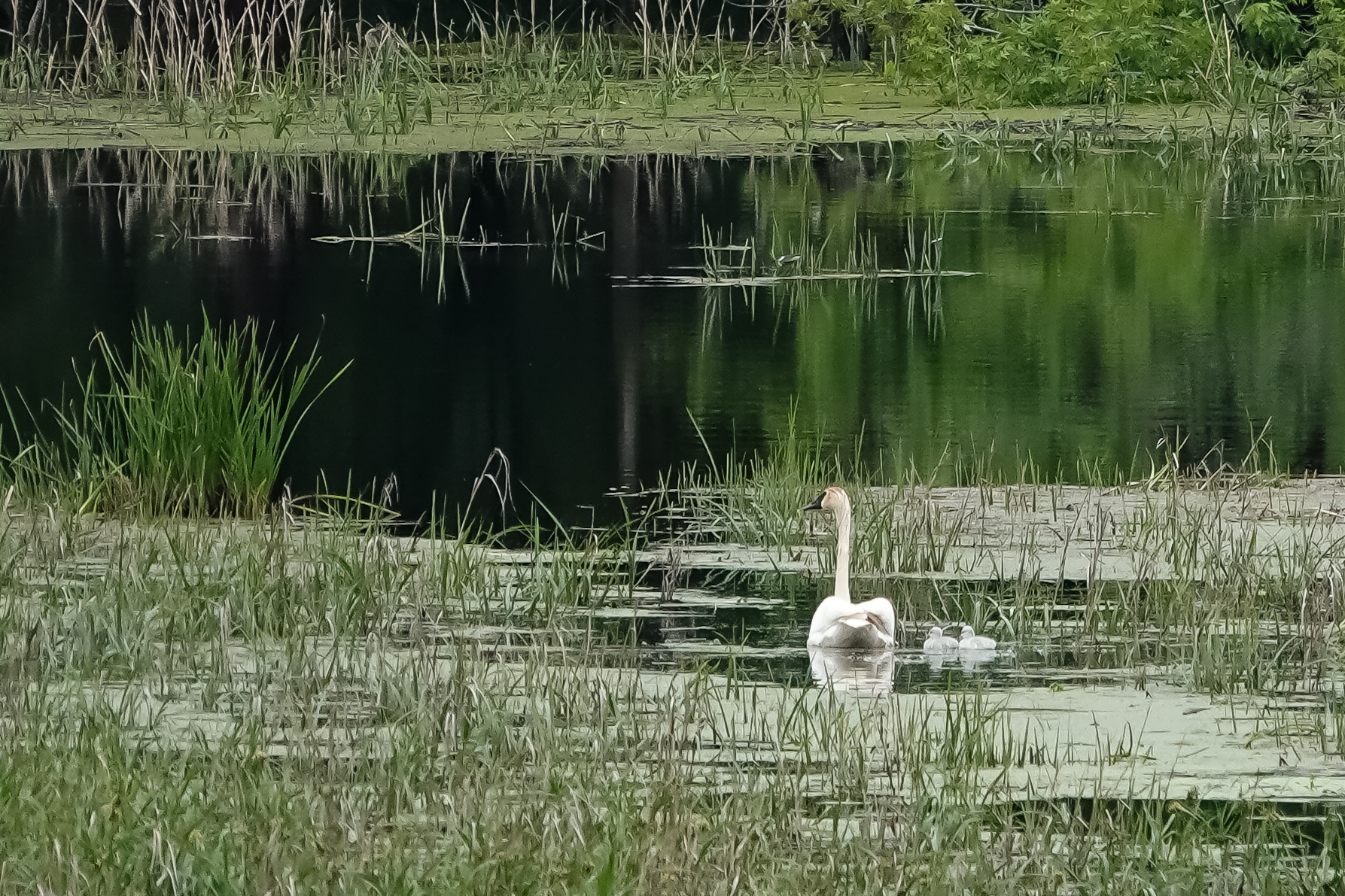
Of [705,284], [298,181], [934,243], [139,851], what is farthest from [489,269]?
[139,851]

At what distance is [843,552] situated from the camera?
7406 mm

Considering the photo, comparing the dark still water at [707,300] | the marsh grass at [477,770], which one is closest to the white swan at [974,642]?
the marsh grass at [477,770]

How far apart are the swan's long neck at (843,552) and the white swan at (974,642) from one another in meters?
0.35

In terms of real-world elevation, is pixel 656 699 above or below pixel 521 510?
above

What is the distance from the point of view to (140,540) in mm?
7898

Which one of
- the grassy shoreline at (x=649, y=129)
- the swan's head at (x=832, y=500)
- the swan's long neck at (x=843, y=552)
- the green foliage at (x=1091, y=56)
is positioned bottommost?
the grassy shoreline at (x=649, y=129)

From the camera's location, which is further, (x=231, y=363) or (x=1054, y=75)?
(x=1054, y=75)

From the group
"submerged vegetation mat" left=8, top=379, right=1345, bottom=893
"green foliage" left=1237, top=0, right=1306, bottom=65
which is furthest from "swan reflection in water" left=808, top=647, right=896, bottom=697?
"green foliage" left=1237, top=0, right=1306, bottom=65

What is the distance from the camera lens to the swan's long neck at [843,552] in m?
7.22

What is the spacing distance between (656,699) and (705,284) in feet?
35.5

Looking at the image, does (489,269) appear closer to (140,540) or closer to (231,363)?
(231,363)

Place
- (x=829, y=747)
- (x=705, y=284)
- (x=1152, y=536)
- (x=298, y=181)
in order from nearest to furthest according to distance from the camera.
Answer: (x=829, y=747)
(x=1152, y=536)
(x=705, y=284)
(x=298, y=181)

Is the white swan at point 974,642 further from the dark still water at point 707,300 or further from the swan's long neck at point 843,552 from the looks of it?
the dark still water at point 707,300

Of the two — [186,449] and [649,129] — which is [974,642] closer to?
[186,449]
